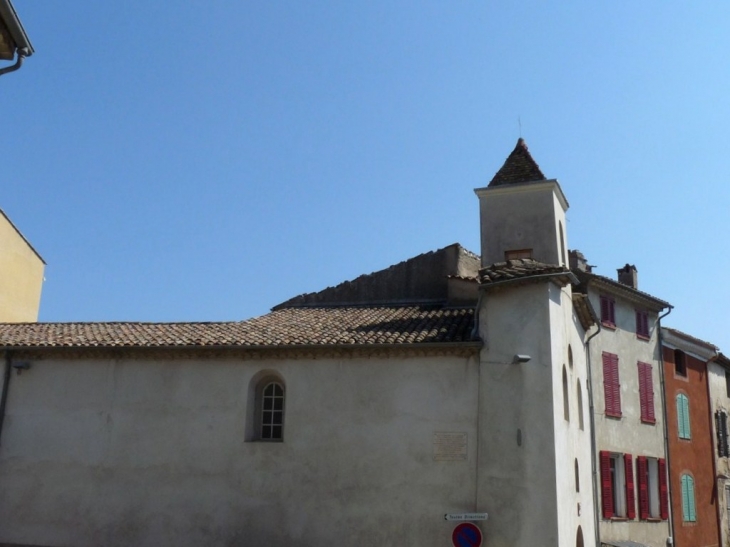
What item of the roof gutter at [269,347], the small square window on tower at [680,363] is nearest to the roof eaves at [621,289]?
the small square window on tower at [680,363]

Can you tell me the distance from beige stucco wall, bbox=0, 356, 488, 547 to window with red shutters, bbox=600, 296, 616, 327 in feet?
36.9

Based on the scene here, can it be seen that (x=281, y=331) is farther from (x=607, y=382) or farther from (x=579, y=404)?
(x=607, y=382)

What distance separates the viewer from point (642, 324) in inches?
1169

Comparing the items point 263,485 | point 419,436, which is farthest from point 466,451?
point 263,485

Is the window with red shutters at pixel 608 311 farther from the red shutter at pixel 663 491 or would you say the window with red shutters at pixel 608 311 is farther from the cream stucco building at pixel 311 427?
the cream stucco building at pixel 311 427

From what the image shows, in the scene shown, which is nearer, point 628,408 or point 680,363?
point 628,408

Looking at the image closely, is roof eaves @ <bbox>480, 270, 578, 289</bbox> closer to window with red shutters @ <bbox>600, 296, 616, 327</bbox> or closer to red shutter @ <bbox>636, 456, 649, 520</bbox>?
window with red shutters @ <bbox>600, 296, 616, 327</bbox>

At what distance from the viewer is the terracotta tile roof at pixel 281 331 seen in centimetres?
1883

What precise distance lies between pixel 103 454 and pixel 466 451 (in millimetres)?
9138

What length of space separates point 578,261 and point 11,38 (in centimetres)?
2385

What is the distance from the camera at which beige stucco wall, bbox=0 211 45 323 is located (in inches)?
1057

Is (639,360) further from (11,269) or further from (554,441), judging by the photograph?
(11,269)

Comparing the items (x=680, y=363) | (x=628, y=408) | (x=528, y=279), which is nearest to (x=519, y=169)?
(x=528, y=279)

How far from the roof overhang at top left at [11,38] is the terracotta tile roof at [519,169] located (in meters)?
17.7
